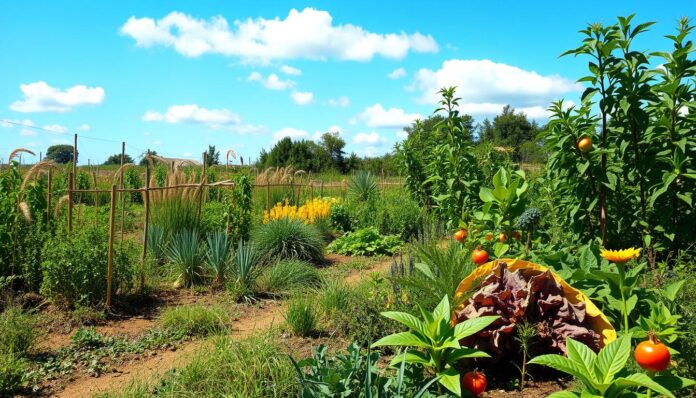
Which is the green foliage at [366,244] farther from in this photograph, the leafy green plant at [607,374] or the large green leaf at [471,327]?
the leafy green plant at [607,374]

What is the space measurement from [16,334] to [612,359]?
4.10 metres

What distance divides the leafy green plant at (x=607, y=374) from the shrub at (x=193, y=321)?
3138 millimetres

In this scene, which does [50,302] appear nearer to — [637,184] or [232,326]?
[232,326]

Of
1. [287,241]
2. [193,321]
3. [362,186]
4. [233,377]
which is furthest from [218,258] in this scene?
[362,186]

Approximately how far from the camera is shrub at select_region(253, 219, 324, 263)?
788 cm

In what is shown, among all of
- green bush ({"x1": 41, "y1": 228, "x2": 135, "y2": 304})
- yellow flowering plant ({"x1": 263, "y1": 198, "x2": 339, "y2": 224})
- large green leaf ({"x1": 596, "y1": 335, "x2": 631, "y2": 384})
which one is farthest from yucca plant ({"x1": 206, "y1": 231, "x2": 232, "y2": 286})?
large green leaf ({"x1": 596, "y1": 335, "x2": 631, "y2": 384})

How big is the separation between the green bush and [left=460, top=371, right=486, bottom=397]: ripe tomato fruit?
12.8 ft

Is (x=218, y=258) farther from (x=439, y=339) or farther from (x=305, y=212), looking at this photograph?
(x=305, y=212)

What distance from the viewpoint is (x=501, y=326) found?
9.97ft

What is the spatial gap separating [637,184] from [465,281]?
225 cm

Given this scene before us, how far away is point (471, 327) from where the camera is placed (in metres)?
2.66

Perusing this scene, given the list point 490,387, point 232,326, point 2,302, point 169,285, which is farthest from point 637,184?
point 2,302

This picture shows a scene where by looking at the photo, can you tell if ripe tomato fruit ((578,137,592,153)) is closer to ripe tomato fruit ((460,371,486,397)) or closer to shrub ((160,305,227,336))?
ripe tomato fruit ((460,371,486,397))

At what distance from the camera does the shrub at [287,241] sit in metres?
7.88
